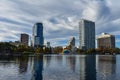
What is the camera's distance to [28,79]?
5756 centimetres

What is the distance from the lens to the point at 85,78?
59750mm

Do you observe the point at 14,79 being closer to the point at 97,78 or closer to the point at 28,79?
the point at 28,79

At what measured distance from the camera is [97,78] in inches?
2320

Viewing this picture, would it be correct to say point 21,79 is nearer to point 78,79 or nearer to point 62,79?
point 62,79

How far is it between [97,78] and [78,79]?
6292 mm

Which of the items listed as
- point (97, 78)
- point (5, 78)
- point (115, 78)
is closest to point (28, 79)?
point (5, 78)

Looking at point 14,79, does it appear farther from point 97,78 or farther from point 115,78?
point 115,78

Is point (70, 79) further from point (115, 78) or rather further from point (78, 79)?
point (115, 78)

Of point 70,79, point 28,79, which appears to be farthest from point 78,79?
point 28,79

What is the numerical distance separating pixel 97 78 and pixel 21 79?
23.7 meters

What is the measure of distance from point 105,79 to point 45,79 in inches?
722

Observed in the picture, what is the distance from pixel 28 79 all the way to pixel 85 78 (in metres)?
18.1

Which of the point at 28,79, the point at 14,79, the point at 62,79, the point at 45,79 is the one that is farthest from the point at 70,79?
the point at 14,79

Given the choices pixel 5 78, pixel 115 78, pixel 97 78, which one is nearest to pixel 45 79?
pixel 5 78
